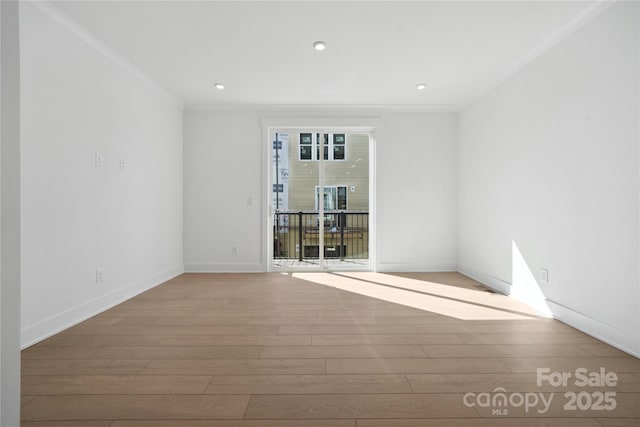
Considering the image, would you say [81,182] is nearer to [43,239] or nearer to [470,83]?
[43,239]

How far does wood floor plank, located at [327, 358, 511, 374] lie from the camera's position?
1888 millimetres

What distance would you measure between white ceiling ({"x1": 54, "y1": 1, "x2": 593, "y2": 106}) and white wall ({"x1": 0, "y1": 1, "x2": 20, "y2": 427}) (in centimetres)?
184

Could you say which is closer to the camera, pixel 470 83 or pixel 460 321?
pixel 460 321

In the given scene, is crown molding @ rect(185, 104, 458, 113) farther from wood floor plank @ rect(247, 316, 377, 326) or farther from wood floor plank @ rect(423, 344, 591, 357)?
wood floor plank @ rect(423, 344, 591, 357)

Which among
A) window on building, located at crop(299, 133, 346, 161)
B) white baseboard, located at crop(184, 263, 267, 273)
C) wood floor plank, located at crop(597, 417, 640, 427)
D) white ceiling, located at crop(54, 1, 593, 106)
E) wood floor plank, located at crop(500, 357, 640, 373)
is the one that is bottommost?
wood floor plank, located at crop(597, 417, 640, 427)

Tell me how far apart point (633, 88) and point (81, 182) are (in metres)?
4.21

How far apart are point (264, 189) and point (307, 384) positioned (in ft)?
11.1

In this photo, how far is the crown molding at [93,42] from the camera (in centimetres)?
239

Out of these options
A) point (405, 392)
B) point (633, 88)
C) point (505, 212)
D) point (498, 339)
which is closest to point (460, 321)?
point (498, 339)

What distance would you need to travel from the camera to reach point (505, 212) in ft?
11.8

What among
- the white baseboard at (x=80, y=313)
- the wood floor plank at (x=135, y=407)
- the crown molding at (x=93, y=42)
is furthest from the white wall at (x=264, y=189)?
the wood floor plank at (x=135, y=407)

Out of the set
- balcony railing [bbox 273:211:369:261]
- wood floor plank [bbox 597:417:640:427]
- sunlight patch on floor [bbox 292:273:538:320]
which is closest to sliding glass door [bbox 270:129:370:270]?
balcony railing [bbox 273:211:369:261]

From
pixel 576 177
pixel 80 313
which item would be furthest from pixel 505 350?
pixel 80 313

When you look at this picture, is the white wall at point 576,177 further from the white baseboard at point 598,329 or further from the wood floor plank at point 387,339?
the wood floor plank at point 387,339
